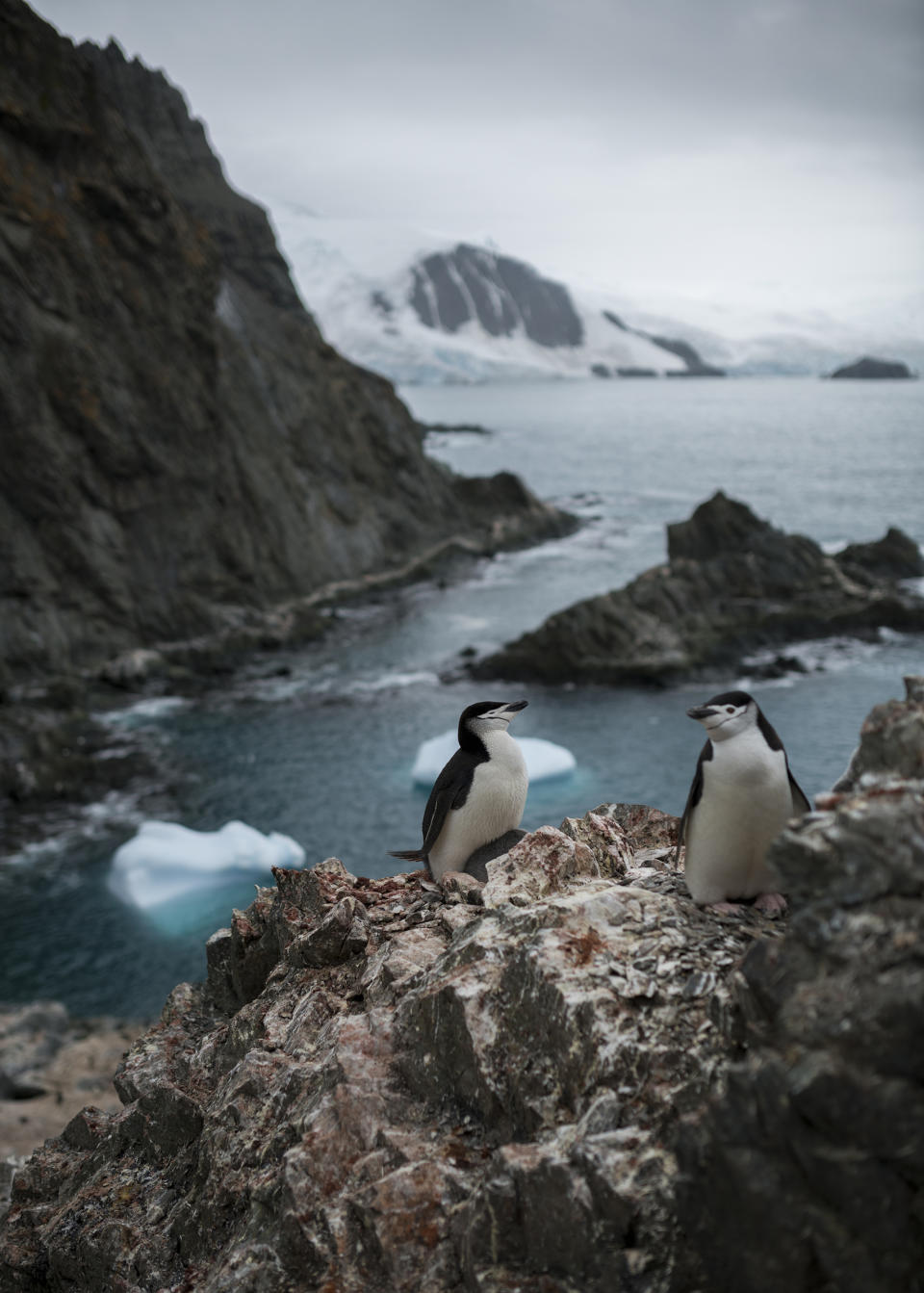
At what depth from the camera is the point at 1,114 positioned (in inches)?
1745

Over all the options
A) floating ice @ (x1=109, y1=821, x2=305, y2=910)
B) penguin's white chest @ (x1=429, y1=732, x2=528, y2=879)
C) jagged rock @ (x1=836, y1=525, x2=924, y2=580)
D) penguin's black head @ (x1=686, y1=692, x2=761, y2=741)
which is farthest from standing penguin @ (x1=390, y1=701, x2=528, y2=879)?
jagged rock @ (x1=836, y1=525, x2=924, y2=580)

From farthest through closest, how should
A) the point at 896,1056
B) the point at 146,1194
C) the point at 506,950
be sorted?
the point at 146,1194 < the point at 506,950 < the point at 896,1056

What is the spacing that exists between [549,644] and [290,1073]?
41358mm

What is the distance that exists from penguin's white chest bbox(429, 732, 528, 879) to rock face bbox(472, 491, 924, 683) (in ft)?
124

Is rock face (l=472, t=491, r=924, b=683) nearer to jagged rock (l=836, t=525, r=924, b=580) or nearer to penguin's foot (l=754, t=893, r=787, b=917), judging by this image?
jagged rock (l=836, t=525, r=924, b=580)

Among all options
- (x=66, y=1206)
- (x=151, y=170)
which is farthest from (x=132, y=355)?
(x=66, y=1206)

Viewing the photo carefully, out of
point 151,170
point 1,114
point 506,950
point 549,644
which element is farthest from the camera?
point 151,170

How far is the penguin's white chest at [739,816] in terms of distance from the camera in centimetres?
612

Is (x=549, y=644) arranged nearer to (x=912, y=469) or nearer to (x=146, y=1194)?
(x=146, y=1194)

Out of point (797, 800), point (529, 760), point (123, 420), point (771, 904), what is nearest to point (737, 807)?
point (797, 800)

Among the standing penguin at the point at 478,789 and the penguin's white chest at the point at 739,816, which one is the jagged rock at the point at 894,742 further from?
the standing penguin at the point at 478,789

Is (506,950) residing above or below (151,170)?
below

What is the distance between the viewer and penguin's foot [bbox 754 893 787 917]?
6254mm

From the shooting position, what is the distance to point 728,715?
630 centimetres
